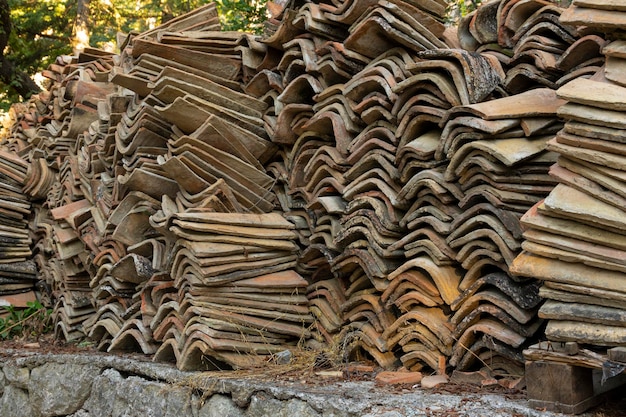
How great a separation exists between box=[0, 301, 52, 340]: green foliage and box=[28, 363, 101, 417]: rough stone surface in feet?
4.92

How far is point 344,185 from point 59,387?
109 inches

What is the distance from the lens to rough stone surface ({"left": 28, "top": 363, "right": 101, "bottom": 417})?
532 cm

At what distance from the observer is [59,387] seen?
553 cm

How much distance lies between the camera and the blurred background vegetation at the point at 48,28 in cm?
1324

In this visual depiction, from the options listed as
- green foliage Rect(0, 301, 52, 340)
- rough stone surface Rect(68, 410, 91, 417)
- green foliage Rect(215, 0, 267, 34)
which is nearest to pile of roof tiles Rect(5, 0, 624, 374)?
rough stone surface Rect(68, 410, 91, 417)

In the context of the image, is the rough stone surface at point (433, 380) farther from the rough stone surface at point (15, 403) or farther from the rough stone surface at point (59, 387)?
the rough stone surface at point (15, 403)

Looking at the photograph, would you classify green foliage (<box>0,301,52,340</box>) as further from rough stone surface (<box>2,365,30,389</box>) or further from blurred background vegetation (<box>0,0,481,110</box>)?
blurred background vegetation (<box>0,0,481,110</box>)

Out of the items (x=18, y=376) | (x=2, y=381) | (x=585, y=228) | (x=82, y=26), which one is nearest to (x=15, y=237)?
(x=2, y=381)

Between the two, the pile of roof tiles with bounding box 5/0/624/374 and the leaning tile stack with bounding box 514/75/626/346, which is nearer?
the leaning tile stack with bounding box 514/75/626/346

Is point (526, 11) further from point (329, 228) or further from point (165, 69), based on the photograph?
point (165, 69)

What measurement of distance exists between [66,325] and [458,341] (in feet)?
13.7

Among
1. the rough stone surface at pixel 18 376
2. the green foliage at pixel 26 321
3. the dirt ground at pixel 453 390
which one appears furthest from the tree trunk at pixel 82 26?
the dirt ground at pixel 453 390

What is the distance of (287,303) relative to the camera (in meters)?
4.74

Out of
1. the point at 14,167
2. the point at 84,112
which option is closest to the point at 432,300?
the point at 84,112
